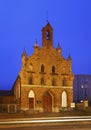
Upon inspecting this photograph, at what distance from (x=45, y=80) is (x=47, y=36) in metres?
7.66

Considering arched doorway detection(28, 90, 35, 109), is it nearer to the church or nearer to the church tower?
the church

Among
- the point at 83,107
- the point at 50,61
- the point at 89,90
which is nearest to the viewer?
the point at 83,107

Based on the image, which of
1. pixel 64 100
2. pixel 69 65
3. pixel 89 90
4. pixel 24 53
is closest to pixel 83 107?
pixel 64 100

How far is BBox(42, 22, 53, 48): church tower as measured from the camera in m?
55.2

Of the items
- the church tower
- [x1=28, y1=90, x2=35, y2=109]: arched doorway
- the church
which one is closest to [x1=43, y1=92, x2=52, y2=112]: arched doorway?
the church

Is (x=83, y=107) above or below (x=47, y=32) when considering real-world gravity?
below

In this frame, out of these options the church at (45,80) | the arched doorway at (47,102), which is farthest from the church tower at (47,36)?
the arched doorway at (47,102)

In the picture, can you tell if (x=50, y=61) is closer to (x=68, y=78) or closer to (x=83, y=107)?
(x=68, y=78)

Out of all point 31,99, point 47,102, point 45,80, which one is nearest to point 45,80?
point 45,80

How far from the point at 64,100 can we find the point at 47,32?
1188cm

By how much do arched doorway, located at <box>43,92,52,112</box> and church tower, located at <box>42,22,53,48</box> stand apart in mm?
8257

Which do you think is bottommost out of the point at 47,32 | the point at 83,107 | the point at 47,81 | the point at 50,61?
the point at 83,107

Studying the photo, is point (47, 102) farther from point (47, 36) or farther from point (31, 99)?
point (47, 36)

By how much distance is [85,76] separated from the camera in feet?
317
